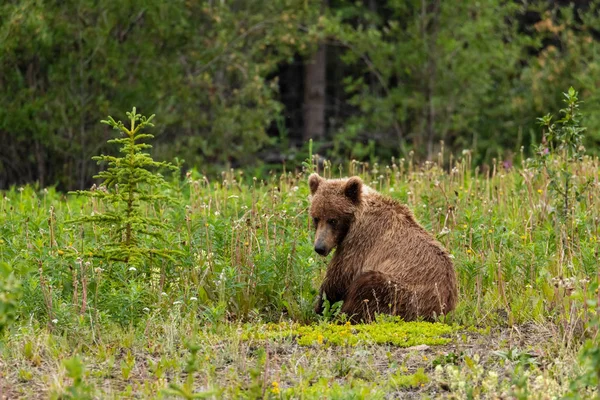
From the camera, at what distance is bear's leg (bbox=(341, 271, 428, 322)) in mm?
7090

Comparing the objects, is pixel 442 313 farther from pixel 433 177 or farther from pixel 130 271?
pixel 433 177

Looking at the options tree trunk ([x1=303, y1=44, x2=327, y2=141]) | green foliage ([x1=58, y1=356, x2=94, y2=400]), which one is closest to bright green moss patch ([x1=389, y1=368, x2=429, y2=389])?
green foliage ([x1=58, y1=356, x2=94, y2=400])

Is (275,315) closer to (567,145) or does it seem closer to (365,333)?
(365,333)

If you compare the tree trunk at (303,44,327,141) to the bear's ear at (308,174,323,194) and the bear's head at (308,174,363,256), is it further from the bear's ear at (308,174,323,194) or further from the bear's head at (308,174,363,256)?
the bear's head at (308,174,363,256)

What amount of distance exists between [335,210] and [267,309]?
912 millimetres

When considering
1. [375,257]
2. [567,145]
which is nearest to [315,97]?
[567,145]

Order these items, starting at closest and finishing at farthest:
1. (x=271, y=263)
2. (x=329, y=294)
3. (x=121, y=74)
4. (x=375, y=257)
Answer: (x=375, y=257) < (x=329, y=294) < (x=271, y=263) < (x=121, y=74)

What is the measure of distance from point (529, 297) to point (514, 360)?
1.49m

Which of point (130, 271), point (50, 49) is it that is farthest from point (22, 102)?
point (130, 271)

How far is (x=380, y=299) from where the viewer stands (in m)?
7.13

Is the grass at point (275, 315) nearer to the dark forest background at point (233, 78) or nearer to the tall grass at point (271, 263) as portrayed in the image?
the tall grass at point (271, 263)

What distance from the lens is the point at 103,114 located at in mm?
15406

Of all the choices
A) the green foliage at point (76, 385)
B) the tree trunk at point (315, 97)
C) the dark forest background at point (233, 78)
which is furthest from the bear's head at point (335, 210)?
the tree trunk at point (315, 97)

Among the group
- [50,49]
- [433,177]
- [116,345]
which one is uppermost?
[50,49]
